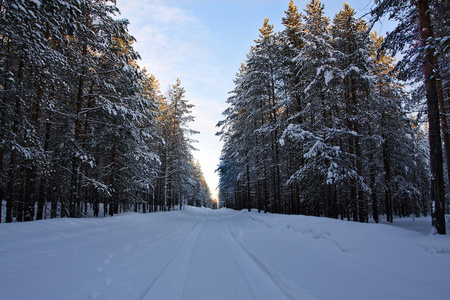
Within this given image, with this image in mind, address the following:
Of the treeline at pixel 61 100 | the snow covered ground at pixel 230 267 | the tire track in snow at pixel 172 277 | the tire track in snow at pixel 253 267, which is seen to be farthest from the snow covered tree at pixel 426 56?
the treeline at pixel 61 100

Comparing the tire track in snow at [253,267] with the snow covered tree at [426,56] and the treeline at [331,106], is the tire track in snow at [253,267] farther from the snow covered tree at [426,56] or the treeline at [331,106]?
the treeline at [331,106]

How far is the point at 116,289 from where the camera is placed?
4.02m

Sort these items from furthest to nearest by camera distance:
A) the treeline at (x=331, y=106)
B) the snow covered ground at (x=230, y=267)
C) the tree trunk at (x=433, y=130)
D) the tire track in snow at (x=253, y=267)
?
the treeline at (x=331, y=106), the tree trunk at (x=433, y=130), the tire track in snow at (x=253, y=267), the snow covered ground at (x=230, y=267)

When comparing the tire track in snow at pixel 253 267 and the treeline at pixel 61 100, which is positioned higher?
the treeline at pixel 61 100

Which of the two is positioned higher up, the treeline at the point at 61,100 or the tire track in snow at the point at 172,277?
the treeline at the point at 61,100

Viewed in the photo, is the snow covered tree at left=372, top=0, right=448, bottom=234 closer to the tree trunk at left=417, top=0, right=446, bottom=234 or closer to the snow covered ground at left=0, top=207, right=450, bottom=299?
the tree trunk at left=417, top=0, right=446, bottom=234

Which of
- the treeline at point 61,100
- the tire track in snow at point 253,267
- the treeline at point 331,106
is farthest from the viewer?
the treeline at point 331,106

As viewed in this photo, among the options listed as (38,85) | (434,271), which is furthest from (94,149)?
(434,271)

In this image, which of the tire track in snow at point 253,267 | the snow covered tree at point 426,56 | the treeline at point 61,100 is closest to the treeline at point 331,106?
the snow covered tree at point 426,56

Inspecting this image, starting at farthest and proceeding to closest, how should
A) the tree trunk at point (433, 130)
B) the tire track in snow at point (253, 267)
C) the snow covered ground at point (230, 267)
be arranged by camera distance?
the tree trunk at point (433, 130) → the tire track in snow at point (253, 267) → the snow covered ground at point (230, 267)

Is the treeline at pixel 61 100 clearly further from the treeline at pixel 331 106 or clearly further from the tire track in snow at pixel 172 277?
the treeline at pixel 331 106

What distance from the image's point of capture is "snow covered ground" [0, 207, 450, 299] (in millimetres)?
3826

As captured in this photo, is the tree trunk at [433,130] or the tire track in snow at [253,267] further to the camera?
the tree trunk at [433,130]

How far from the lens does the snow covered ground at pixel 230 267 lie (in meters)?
3.83
